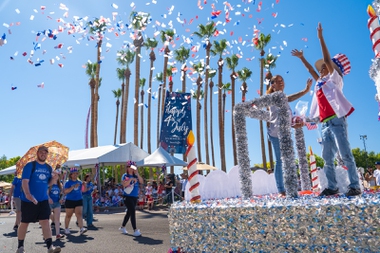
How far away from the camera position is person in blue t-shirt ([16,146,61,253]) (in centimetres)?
595

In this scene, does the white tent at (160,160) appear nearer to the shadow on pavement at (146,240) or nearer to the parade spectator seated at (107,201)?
the parade spectator seated at (107,201)

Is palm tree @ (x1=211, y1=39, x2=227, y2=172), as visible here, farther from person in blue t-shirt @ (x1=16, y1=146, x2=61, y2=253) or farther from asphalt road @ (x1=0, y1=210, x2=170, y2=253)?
person in blue t-shirt @ (x1=16, y1=146, x2=61, y2=253)

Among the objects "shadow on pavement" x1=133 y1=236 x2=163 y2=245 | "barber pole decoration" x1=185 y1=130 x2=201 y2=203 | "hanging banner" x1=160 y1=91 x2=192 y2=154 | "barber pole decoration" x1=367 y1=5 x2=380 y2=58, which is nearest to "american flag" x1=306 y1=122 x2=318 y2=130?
"barber pole decoration" x1=185 y1=130 x2=201 y2=203

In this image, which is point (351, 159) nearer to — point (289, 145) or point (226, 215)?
point (289, 145)

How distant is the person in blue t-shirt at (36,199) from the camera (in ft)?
19.5

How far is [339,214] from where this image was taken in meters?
3.10

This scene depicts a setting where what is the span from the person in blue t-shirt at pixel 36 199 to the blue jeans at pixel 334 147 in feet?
15.4

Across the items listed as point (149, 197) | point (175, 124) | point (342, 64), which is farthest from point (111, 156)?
point (342, 64)

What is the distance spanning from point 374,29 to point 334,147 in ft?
6.24

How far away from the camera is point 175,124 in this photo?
22672 mm

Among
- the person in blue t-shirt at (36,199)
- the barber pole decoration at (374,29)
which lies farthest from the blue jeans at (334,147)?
the person in blue t-shirt at (36,199)

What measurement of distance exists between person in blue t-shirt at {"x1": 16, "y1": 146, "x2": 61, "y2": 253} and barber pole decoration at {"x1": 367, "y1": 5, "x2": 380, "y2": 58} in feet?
18.1

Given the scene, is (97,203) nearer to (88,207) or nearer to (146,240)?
(88,207)

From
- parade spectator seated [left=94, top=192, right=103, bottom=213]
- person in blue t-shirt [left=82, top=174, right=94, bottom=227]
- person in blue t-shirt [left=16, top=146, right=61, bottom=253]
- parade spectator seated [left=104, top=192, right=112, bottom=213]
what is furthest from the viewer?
parade spectator seated [left=104, top=192, right=112, bottom=213]
